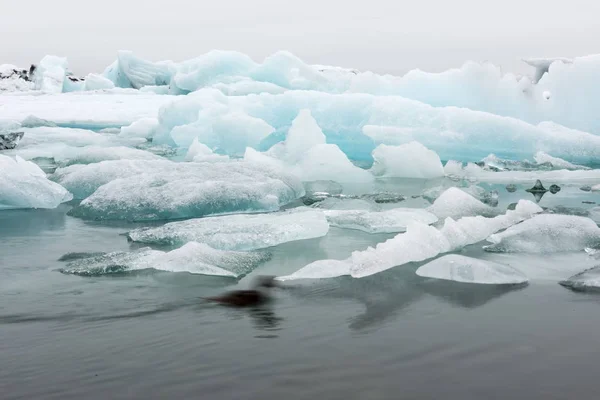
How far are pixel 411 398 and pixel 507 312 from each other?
1153 millimetres

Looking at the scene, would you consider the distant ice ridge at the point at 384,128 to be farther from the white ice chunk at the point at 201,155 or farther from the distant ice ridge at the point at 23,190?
the distant ice ridge at the point at 23,190

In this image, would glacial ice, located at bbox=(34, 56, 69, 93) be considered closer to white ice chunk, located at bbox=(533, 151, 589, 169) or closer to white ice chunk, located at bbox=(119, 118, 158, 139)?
white ice chunk, located at bbox=(119, 118, 158, 139)

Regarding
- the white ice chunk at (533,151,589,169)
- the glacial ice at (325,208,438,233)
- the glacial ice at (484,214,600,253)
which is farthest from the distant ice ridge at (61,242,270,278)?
the white ice chunk at (533,151,589,169)

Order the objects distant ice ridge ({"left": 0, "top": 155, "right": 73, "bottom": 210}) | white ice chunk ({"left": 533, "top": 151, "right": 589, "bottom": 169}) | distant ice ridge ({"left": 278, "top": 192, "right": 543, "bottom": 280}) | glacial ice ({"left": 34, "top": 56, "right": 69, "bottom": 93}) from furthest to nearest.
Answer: glacial ice ({"left": 34, "top": 56, "right": 69, "bottom": 93})
white ice chunk ({"left": 533, "top": 151, "right": 589, "bottom": 169})
distant ice ridge ({"left": 0, "top": 155, "right": 73, "bottom": 210})
distant ice ridge ({"left": 278, "top": 192, "right": 543, "bottom": 280})

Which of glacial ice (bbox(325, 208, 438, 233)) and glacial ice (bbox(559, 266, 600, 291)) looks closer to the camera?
glacial ice (bbox(559, 266, 600, 291))

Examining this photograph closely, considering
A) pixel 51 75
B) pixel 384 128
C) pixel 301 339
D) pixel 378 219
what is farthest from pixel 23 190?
pixel 51 75

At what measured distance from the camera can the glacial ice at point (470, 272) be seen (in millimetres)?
3715

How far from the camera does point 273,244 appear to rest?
Result: 485 cm

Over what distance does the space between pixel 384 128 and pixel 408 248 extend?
5.83 m

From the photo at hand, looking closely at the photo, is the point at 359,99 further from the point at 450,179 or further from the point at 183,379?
the point at 183,379

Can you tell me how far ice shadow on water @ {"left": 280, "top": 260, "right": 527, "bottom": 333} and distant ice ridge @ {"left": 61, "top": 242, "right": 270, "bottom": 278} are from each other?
496 millimetres

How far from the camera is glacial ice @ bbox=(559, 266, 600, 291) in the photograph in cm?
357

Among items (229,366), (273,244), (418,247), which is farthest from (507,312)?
(273,244)

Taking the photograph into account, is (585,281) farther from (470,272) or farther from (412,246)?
(412,246)
